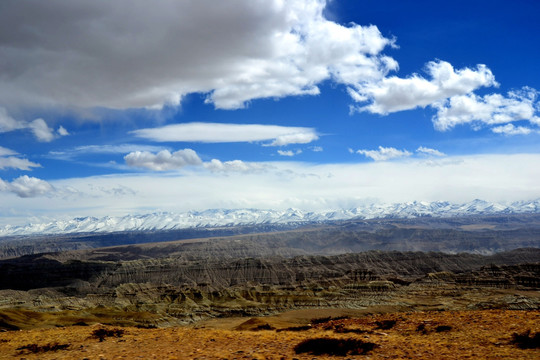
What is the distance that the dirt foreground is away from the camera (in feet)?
53.0

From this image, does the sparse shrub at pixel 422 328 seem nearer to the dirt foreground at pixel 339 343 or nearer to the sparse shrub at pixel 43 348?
the dirt foreground at pixel 339 343

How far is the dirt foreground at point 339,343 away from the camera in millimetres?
16156

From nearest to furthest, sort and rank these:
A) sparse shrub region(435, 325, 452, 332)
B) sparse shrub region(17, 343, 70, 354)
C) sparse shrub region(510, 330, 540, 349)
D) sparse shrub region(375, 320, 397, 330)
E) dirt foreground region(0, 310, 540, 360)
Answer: dirt foreground region(0, 310, 540, 360) < sparse shrub region(510, 330, 540, 349) < sparse shrub region(17, 343, 70, 354) < sparse shrub region(435, 325, 452, 332) < sparse shrub region(375, 320, 397, 330)

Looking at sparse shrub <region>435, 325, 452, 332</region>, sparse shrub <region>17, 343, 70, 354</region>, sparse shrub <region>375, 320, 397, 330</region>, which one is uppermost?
sparse shrub <region>17, 343, 70, 354</region>

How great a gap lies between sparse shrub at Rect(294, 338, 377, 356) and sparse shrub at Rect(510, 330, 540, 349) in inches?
227

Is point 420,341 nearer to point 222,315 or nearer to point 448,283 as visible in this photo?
point 222,315

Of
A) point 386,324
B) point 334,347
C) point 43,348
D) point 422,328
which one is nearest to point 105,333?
point 43,348

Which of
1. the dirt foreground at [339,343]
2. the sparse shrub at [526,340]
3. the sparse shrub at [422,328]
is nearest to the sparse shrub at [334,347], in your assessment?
the dirt foreground at [339,343]

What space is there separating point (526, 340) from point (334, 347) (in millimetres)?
7893

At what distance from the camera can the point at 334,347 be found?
1684cm

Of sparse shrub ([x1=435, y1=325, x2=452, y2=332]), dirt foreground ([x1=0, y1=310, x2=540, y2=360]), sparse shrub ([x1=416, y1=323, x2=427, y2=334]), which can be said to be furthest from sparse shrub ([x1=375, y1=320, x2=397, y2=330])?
sparse shrub ([x1=435, y1=325, x2=452, y2=332])

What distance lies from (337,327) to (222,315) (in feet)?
354

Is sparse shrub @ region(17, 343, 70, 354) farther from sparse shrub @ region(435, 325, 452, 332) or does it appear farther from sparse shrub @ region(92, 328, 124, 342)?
sparse shrub @ region(435, 325, 452, 332)

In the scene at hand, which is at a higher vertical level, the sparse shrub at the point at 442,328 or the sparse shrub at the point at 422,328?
the sparse shrub at the point at 442,328
